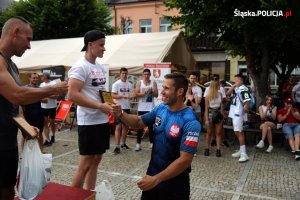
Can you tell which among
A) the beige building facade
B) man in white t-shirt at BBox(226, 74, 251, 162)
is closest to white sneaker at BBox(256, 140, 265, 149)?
man in white t-shirt at BBox(226, 74, 251, 162)

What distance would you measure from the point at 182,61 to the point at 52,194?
11226mm

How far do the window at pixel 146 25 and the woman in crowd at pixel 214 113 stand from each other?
25096mm

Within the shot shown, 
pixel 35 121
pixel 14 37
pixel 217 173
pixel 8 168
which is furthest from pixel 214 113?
pixel 14 37

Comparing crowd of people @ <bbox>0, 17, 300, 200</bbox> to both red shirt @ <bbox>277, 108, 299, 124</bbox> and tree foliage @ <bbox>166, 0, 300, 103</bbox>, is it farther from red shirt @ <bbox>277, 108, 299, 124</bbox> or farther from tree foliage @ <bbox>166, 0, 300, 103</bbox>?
tree foliage @ <bbox>166, 0, 300, 103</bbox>

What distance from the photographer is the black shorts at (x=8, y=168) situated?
2901mm

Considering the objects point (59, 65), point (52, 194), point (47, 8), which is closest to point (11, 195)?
point (52, 194)

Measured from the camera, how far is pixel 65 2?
2275 cm

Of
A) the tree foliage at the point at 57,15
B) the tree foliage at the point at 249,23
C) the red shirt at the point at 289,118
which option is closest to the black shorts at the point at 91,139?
the red shirt at the point at 289,118

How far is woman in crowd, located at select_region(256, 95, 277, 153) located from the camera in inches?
344

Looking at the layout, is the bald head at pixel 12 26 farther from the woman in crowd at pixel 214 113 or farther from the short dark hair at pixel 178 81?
the woman in crowd at pixel 214 113

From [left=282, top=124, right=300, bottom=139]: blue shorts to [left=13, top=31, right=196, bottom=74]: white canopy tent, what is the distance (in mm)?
4956

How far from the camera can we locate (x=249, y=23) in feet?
31.0

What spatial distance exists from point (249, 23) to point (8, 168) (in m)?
8.09

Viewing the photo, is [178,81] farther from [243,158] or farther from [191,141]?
[243,158]
